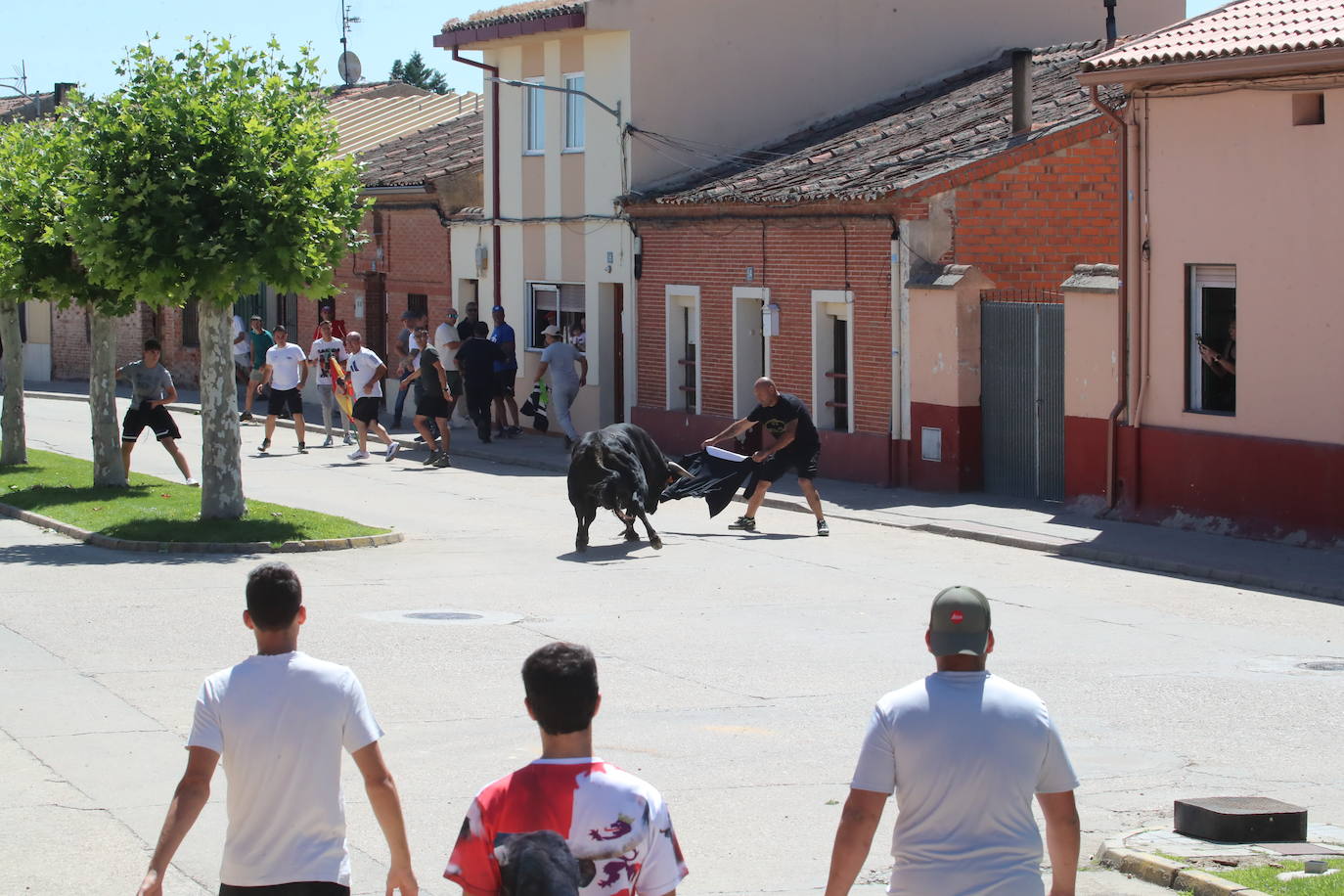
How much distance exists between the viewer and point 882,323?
22.7 meters

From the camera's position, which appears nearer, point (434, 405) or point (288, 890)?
A: point (288, 890)

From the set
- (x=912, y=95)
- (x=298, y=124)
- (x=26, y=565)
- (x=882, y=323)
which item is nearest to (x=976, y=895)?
(x=26, y=565)

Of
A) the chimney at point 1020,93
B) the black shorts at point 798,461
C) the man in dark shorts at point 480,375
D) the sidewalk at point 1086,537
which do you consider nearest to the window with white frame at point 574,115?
the man in dark shorts at point 480,375

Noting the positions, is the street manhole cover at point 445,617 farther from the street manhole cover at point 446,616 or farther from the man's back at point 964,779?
the man's back at point 964,779

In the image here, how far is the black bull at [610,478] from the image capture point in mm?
17000

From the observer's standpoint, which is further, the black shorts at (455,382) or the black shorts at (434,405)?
the black shorts at (455,382)

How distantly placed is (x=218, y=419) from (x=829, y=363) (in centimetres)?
896

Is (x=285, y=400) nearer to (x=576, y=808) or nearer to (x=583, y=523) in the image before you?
(x=583, y=523)

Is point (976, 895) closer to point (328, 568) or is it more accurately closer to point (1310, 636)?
point (1310, 636)

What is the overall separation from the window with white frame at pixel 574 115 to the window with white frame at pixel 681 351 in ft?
12.1

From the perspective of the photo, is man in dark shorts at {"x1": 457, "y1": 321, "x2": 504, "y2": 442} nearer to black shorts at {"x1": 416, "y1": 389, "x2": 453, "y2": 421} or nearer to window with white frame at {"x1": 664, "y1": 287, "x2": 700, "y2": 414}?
black shorts at {"x1": 416, "y1": 389, "x2": 453, "y2": 421}

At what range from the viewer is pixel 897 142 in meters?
25.4

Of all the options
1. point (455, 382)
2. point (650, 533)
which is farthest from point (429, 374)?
point (650, 533)

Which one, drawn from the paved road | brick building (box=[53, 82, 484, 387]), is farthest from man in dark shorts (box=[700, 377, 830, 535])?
brick building (box=[53, 82, 484, 387])
